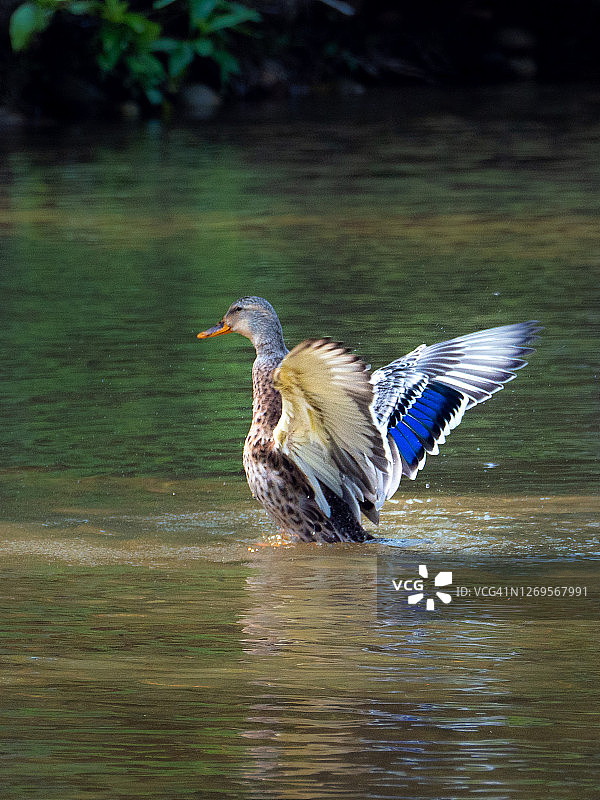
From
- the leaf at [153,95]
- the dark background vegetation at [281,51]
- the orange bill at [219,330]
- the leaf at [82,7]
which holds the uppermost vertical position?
the leaf at [82,7]

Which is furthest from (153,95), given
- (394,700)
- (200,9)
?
(394,700)

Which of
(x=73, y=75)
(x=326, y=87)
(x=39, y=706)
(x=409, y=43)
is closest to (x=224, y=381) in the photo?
(x=39, y=706)

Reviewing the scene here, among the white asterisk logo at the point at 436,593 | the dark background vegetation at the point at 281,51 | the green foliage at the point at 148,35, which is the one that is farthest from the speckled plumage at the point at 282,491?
the dark background vegetation at the point at 281,51

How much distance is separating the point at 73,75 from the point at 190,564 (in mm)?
17093

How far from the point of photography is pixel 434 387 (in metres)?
5.43

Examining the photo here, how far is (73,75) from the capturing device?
21344 millimetres

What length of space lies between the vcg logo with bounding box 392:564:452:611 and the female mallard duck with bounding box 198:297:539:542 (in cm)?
35

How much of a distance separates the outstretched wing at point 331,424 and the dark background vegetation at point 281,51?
1562 centimetres

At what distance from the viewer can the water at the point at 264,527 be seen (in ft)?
11.3

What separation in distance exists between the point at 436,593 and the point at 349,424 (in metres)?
0.55

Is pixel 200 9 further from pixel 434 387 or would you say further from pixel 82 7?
pixel 434 387

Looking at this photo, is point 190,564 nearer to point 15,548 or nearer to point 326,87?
point 15,548

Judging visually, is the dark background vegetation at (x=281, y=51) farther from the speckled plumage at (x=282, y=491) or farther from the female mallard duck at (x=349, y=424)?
the speckled plumage at (x=282, y=491)

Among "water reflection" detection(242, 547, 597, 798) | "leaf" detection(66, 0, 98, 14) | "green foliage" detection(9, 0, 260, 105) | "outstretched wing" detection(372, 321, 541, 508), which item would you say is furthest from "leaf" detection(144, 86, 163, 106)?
"water reflection" detection(242, 547, 597, 798)
